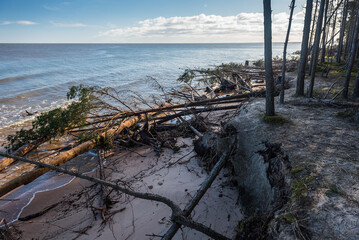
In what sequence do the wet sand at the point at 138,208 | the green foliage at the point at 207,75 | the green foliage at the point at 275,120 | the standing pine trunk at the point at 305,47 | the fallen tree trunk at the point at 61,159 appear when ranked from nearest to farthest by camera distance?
the wet sand at the point at 138,208 → the fallen tree trunk at the point at 61,159 → the green foliage at the point at 275,120 → the standing pine trunk at the point at 305,47 → the green foliage at the point at 207,75

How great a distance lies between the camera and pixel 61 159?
5496 mm

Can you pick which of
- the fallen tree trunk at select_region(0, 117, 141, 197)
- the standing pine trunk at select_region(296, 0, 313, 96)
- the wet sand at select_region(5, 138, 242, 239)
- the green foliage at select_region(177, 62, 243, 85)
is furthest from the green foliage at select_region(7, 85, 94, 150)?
the green foliage at select_region(177, 62, 243, 85)

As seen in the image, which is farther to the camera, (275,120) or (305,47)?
(305,47)

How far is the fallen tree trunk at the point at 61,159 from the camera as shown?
4191 mm

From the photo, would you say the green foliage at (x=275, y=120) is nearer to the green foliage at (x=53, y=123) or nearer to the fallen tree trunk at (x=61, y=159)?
the fallen tree trunk at (x=61, y=159)

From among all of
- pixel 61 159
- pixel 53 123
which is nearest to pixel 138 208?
pixel 61 159

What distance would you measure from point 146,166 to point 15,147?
168 inches

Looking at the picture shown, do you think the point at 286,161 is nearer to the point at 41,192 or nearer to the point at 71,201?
the point at 71,201

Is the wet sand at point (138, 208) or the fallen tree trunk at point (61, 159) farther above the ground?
the fallen tree trunk at point (61, 159)

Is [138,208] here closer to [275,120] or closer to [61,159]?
[61,159]

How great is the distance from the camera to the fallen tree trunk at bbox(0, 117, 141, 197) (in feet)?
13.7

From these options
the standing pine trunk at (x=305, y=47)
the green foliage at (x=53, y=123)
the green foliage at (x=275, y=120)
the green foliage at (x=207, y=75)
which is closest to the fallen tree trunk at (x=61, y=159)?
the green foliage at (x=53, y=123)

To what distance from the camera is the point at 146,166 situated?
20.9 feet

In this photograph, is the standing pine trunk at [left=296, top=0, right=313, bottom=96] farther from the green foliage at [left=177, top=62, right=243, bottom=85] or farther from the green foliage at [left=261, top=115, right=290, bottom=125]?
the green foliage at [left=177, top=62, right=243, bottom=85]
